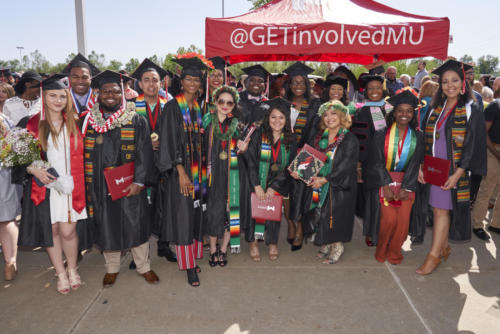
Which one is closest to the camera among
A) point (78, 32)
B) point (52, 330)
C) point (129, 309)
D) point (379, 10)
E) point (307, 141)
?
point (52, 330)

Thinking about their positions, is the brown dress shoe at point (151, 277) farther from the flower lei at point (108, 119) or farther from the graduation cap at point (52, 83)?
the graduation cap at point (52, 83)

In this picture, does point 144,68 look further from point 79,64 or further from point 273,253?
point 273,253

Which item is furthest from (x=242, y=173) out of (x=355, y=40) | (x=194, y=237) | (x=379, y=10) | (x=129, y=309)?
(x=379, y=10)

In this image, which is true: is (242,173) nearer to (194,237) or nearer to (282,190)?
(282,190)

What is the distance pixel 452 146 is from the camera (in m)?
3.62

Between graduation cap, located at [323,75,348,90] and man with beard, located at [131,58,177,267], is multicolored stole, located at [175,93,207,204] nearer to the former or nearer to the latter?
man with beard, located at [131,58,177,267]

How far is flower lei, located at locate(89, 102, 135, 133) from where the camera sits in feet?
10.6

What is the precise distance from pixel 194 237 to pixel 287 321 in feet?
4.39

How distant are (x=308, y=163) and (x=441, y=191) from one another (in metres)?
1.45

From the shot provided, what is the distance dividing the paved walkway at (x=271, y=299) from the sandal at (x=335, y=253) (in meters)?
0.08

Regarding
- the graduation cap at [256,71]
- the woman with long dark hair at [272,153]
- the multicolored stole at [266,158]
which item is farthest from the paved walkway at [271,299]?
the graduation cap at [256,71]

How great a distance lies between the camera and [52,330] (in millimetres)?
2914

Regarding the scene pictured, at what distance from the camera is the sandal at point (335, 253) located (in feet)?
13.5

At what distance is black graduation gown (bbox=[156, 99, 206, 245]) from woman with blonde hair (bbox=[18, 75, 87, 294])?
0.77m
